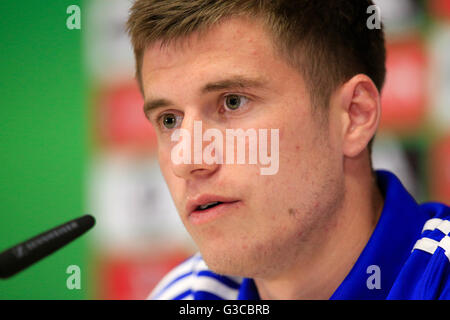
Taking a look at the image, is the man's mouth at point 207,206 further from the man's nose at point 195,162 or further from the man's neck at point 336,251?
the man's neck at point 336,251

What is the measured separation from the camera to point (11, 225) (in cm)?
112

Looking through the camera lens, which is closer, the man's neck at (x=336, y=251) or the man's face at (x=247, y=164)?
the man's face at (x=247, y=164)

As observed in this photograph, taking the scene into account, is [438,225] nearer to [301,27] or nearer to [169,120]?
[301,27]

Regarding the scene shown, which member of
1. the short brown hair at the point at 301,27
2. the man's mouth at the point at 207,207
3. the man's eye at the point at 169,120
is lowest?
the man's mouth at the point at 207,207

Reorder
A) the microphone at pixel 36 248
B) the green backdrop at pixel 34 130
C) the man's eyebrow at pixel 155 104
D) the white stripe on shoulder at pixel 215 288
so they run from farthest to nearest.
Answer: the white stripe on shoulder at pixel 215 288 < the green backdrop at pixel 34 130 < the man's eyebrow at pixel 155 104 < the microphone at pixel 36 248

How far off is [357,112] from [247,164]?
0.29m

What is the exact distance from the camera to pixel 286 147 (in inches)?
35.5

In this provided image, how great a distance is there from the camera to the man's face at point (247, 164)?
881 mm

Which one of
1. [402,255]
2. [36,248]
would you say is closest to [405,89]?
[402,255]

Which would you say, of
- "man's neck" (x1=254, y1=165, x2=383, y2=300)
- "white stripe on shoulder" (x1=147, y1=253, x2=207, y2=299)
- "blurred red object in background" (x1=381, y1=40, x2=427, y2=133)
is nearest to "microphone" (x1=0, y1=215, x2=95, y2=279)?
"man's neck" (x1=254, y1=165, x2=383, y2=300)

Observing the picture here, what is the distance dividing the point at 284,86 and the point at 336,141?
16cm

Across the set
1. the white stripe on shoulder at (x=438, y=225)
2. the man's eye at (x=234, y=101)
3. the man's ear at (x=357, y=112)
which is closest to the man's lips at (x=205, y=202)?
the man's eye at (x=234, y=101)

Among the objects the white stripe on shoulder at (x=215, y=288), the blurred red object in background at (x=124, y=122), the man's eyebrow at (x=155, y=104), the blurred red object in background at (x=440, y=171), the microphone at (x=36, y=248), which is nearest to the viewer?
the microphone at (x=36, y=248)
